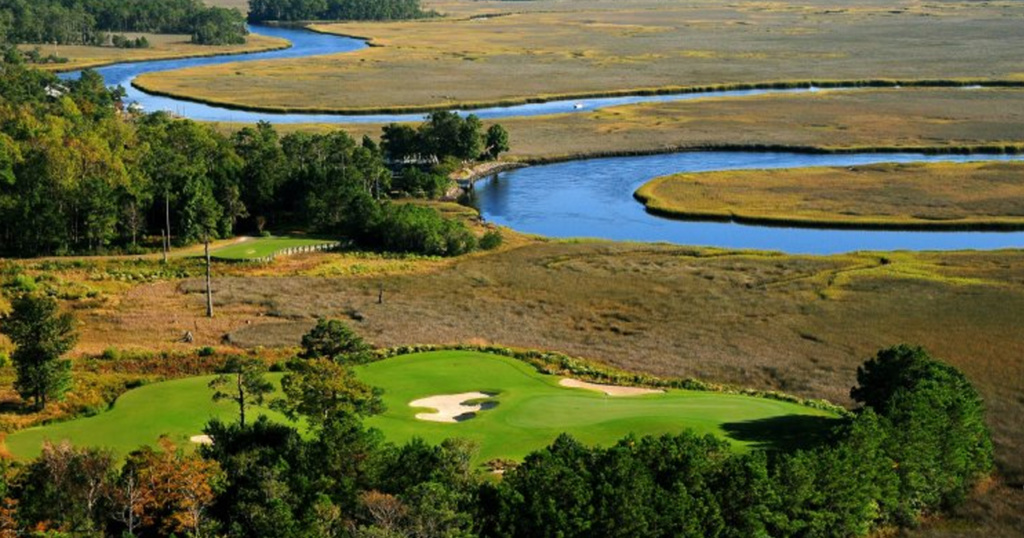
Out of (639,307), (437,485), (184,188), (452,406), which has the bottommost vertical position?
(639,307)

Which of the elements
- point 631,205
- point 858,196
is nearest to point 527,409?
point 631,205

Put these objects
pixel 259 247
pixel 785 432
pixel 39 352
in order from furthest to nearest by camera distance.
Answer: pixel 259 247 → pixel 39 352 → pixel 785 432

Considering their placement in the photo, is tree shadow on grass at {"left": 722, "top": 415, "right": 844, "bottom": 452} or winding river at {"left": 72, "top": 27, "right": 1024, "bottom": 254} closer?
tree shadow on grass at {"left": 722, "top": 415, "right": 844, "bottom": 452}

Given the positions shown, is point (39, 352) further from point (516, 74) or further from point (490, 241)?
point (516, 74)

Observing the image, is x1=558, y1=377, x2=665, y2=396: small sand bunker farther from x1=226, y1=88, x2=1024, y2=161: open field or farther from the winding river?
x1=226, y1=88, x2=1024, y2=161: open field

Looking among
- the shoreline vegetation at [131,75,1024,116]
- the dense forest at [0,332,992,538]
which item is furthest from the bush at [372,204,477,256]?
the shoreline vegetation at [131,75,1024,116]

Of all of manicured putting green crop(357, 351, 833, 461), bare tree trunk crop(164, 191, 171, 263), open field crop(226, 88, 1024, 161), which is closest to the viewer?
manicured putting green crop(357, 351, 833, 461)
